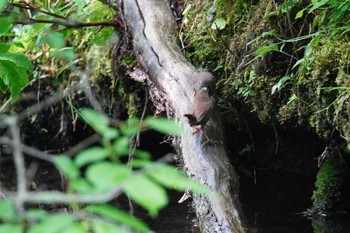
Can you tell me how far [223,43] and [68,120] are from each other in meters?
1.46

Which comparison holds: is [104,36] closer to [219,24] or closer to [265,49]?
[219,24]

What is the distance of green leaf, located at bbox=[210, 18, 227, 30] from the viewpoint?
8.26ft

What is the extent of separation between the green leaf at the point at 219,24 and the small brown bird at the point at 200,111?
540 mm

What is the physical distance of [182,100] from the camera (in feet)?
7.09

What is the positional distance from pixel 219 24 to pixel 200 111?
0.69 m

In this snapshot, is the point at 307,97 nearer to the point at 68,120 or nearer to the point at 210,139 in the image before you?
the point at 210,139

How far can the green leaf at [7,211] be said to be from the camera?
0.68 metres

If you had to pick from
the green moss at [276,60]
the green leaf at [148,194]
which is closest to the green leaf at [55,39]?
the green moss at [276,60]

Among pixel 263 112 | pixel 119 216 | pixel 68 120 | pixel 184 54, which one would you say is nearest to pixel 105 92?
pixel 68 120

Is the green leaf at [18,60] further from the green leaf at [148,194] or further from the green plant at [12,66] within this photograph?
the green leaf at [148,194]

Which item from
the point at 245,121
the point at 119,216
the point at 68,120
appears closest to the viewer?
the point at 119,216

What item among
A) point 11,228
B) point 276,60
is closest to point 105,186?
point 11,228

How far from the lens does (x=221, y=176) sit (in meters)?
1.92

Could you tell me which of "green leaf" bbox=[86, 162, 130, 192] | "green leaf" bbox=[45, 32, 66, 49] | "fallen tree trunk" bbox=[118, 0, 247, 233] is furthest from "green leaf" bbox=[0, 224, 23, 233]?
"green leaf" bbox=[45, 32, 66, 49]
